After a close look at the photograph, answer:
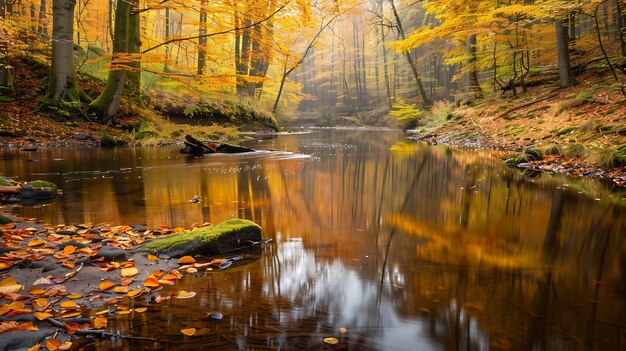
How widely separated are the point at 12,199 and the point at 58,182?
1.42m

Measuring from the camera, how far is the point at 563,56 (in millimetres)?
14539

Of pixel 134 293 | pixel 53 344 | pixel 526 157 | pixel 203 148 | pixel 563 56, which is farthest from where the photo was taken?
pixel 563 56

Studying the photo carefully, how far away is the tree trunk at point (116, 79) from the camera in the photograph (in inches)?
563

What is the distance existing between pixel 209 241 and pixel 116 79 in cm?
1352

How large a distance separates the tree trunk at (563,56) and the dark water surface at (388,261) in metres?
8.45

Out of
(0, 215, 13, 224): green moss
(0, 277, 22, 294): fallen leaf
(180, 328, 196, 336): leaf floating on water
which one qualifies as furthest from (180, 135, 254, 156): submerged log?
(180, 328, 196, 336): leaf floating on water

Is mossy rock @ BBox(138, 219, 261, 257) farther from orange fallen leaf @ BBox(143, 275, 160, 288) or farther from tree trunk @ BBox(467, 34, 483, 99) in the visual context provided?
tree trunk @ BBox(467, 34, 483, 99)

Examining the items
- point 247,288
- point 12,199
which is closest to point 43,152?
point 12,199

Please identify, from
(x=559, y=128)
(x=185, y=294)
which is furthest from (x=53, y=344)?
(x=559, y=128)

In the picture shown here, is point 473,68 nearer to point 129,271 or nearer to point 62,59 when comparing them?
point 62,59

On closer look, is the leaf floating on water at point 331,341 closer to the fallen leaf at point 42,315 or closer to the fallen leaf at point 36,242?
the fallen leaf at point 42,315

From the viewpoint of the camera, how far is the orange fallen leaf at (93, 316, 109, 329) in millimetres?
2430

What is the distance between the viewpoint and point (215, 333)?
7.94 feet

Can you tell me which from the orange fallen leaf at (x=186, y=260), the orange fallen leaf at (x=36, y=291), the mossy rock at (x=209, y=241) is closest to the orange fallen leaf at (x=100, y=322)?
the orange fallen leaf at (x=36, y=291)
